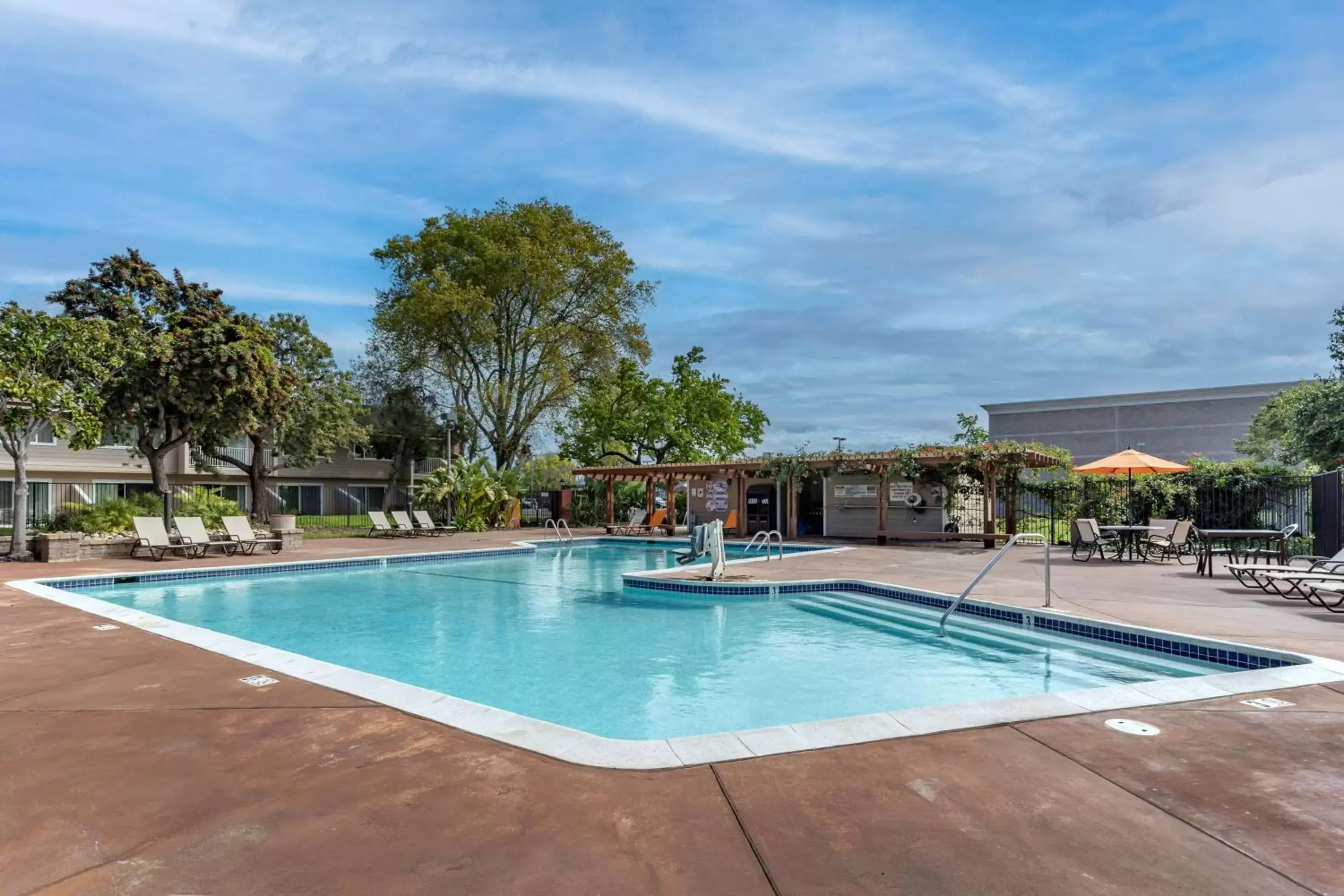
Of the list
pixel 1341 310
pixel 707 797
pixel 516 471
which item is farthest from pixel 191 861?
pixel 516 471

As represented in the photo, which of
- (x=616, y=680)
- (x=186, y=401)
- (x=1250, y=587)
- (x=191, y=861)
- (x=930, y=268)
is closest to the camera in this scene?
(x=191, y=861)

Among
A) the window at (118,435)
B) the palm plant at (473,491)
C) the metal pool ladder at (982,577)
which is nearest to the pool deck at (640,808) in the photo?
the metal pool ladder at (982,577)

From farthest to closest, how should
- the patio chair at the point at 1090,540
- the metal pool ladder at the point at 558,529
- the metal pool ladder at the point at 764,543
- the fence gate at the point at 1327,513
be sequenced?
the metal pool ladder at the point at 558,529 < the metal pool ladder at the point at 764,543 < the patio chair at the point at 1090,540 < the fence gate at the point at 1327,513

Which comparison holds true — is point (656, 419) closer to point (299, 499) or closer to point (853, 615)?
point (299, 499)

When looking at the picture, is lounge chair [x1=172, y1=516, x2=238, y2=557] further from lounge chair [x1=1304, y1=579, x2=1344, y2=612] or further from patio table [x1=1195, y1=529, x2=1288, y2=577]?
lounge chair [x1=1304, y1=579, x2=1344, y2=612]

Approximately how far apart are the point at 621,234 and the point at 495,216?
5.37 metres

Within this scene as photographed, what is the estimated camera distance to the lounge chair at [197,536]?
1460cm

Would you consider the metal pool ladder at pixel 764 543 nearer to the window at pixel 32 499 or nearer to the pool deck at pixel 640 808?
the pool deck at pixel 640 808

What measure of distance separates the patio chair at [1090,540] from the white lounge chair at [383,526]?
18.3 metres

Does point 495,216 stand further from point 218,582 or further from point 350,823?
point 350,823

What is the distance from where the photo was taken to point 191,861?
7.91ft

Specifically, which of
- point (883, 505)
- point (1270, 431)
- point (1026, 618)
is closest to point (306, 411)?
point (883, 505)

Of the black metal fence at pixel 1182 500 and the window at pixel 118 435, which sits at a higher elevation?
the window at pixel 118 435

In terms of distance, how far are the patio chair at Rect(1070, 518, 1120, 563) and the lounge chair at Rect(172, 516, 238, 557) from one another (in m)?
16.5
